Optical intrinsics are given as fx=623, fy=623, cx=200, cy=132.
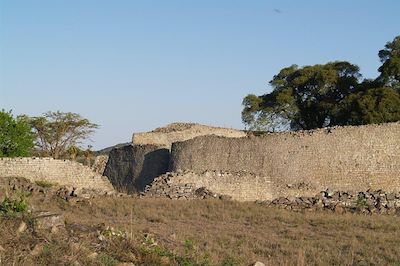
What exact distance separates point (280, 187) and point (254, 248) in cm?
1363

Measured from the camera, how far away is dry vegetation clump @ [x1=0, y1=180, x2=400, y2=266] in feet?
25.0

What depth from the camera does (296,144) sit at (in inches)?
1051

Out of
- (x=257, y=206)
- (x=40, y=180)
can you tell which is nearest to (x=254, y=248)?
(x=257, y=206)

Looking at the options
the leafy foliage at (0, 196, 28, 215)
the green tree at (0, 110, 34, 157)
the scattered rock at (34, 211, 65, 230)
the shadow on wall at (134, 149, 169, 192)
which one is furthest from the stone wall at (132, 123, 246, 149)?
the scattered rock at (34, 211, 65, 230)

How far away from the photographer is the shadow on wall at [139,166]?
30.9 m

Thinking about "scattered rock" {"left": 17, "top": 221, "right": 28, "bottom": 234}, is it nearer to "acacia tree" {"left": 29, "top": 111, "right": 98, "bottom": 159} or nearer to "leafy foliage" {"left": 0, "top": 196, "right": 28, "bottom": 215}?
"leafy foliage" {"left": 0, "top": 196, "right": 28, "bottom": 215}

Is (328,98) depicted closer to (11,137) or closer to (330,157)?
(330,157)

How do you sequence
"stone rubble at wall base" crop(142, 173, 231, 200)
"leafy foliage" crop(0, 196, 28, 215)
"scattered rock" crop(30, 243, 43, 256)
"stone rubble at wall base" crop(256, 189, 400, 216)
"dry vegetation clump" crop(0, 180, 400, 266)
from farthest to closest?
"stone rubble at wall base" crop(142, 173, 231, 200) < "stone rubble at wall base" crop(256, 189, 400, 216) < "leafy foliage" crop(0, 196, 28, 215) < "dry vegetation clump" crop(0, 180, 400, 266) < "scattered rock" crop(30, 243, 43, 256)

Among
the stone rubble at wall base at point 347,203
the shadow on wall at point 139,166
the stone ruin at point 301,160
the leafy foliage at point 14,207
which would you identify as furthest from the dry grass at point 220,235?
the shadow on wall at point 139,166

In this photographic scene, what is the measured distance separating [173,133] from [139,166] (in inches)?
186

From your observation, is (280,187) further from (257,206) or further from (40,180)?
(40,180)

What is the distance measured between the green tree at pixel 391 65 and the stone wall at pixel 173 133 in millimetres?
9950

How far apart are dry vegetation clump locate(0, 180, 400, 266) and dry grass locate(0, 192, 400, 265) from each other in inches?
0.6

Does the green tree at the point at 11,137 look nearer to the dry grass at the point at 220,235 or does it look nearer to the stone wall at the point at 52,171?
the stone wall at the point at 52,171
